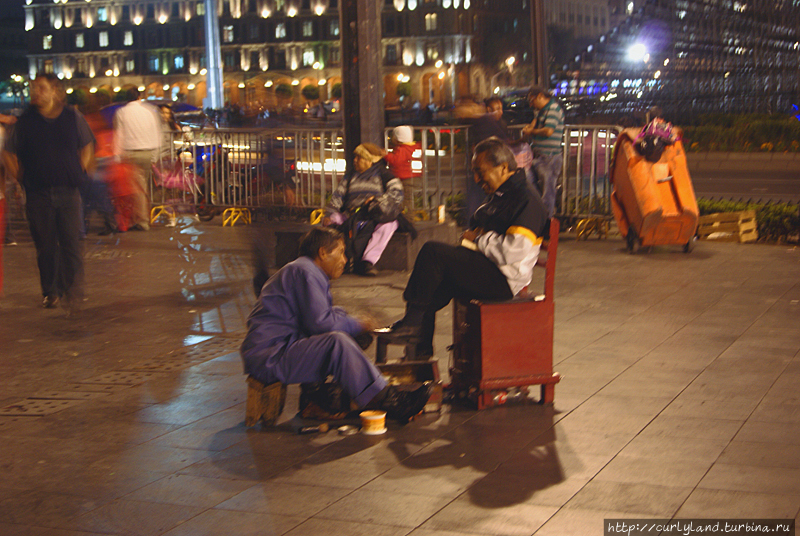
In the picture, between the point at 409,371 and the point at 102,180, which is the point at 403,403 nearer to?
the point at 409,371

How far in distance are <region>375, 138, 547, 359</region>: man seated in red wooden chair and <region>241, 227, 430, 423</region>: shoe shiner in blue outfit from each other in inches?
21.0

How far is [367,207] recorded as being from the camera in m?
8.98

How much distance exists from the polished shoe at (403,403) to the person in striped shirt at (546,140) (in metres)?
6.47

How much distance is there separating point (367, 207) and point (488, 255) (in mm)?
4092

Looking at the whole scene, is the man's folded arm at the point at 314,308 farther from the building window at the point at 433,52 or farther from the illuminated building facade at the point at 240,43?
the building window at the point at 433,52

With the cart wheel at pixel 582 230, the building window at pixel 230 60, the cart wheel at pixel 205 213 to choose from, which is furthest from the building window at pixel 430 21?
the cart wheel at pixel 582 230

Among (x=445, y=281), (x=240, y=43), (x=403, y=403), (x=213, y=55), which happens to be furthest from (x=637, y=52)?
(x=240, y=43)

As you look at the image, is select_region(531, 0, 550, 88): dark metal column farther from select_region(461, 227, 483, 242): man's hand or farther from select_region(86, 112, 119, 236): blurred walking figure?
select_region(461, 227, 483, 242): man's hand

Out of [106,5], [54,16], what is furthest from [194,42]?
[54,16]

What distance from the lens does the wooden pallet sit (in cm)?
1129

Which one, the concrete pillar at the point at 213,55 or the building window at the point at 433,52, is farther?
the building window at the point at 433,52

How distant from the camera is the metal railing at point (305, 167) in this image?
38.6ft

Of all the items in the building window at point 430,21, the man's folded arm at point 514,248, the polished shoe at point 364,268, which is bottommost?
the polished shoe at point 364,268

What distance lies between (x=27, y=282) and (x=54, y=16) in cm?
13873
